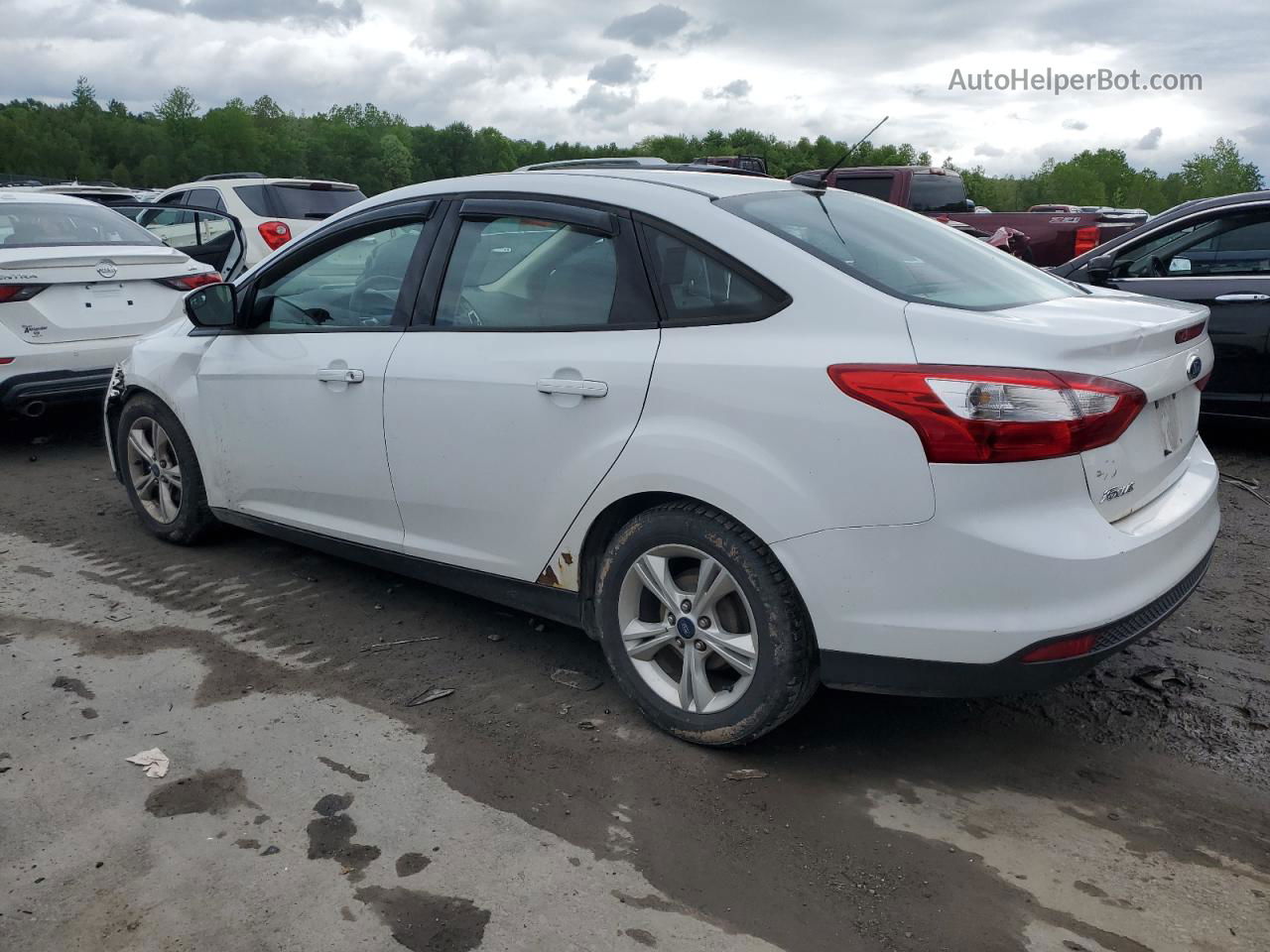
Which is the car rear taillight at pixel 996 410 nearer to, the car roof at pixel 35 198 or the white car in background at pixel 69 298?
the white car in background at pixel 69 298

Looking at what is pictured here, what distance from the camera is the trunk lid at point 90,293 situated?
6824 mm

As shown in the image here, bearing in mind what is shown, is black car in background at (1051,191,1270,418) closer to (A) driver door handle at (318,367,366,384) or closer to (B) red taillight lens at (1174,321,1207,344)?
(B) red taillight lens at (1174,321,1207,344)

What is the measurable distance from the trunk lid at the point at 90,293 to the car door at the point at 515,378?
4039 mm

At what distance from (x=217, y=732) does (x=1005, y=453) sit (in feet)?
8.19

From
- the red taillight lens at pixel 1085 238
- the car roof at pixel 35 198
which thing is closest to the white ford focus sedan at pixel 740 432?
the car roof at pixel 35 198

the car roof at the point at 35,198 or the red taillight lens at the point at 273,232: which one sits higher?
the car roof at the point at 35,198

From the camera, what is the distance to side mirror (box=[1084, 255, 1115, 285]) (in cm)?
702

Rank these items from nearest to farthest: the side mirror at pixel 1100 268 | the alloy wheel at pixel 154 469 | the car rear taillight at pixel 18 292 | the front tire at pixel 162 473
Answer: the front tire at pixel 162 473, the alloy wheel at pixel 154 469, the car rear taillight at pixel 18 292, the side mirror at pixel 1100 268

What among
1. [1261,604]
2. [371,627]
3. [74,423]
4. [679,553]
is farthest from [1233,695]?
[74,423]

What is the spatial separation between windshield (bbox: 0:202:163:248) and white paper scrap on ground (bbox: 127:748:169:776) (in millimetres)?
4938

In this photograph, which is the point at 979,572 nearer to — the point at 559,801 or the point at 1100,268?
the point at 559,801

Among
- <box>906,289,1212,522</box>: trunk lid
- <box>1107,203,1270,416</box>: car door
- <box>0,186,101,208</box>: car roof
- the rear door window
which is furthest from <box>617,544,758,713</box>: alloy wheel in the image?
<box>0,186,101,208</box>: car roof

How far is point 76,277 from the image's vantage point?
23.1ft

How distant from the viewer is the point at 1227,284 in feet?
21.9
